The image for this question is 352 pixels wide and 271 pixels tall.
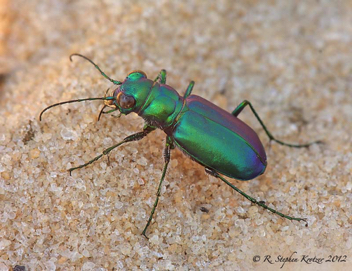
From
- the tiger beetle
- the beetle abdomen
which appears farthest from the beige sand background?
the beetle abdomen

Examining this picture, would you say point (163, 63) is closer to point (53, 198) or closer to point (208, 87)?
point (208, 87)

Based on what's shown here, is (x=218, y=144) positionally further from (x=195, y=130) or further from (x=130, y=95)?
(x=130, y=95)

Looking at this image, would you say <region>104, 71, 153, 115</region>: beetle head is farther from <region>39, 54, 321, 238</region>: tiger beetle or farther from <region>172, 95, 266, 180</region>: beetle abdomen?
<region>172, 95, 266, 180</region>: beetle abdomen

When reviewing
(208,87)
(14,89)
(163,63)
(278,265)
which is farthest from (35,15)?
(278,265)

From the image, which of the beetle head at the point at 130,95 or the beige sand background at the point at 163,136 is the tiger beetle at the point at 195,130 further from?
the beige sand background at the point at 163,136

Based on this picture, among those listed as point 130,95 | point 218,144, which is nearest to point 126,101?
point 130,95

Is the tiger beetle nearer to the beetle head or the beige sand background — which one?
the beetle head

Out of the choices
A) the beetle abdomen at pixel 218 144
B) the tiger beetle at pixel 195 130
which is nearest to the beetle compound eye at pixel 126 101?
the tiger beetle at pixel 195 130
